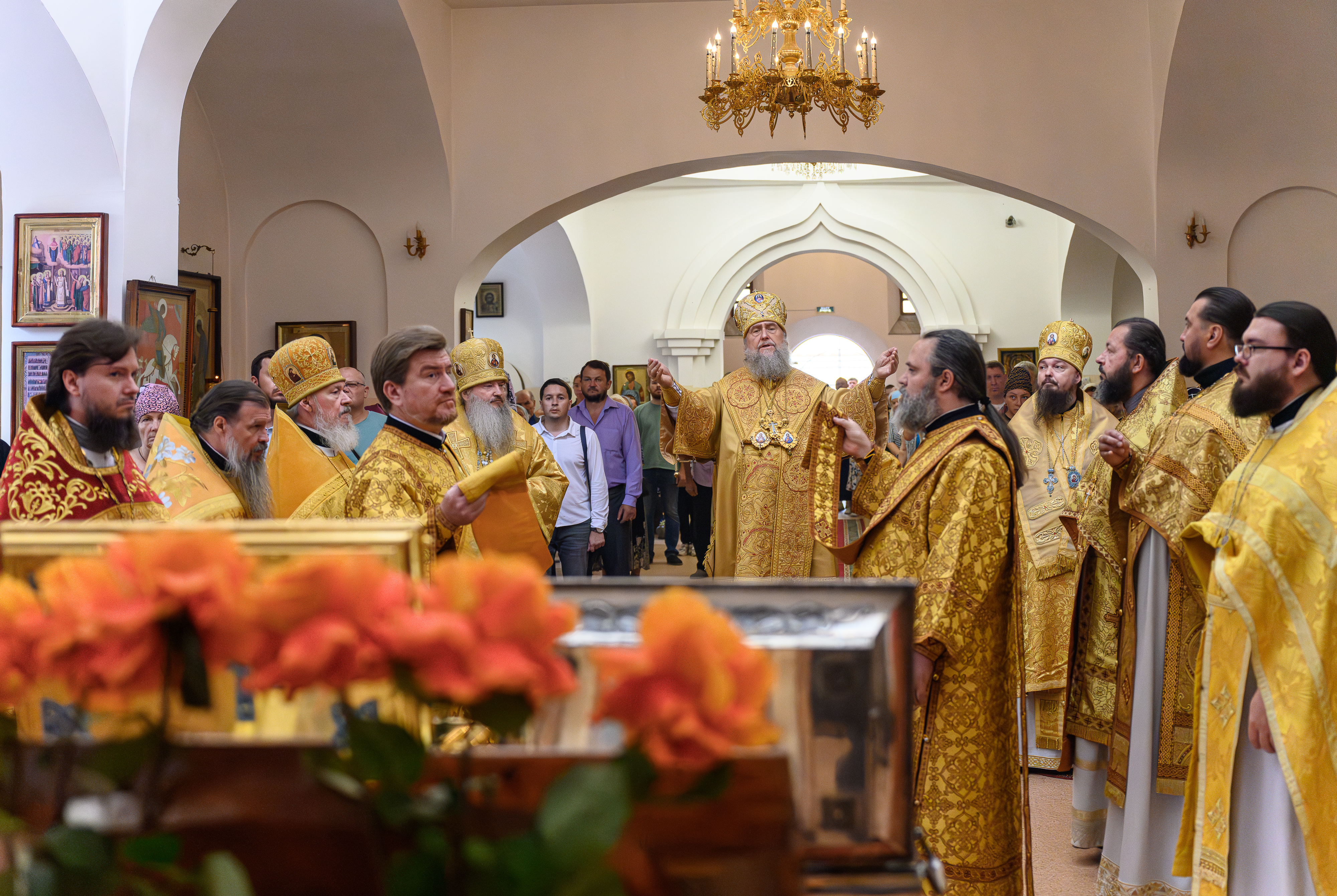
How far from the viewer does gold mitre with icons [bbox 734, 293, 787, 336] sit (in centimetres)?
540

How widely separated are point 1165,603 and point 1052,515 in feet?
5.46

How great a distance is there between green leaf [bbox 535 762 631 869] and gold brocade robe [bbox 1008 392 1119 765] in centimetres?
464

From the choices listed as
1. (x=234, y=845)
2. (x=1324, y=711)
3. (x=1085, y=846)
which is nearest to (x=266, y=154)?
(x=1085, y=846)

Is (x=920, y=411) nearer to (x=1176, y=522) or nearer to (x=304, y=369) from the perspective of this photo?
(x=1176, y=522)

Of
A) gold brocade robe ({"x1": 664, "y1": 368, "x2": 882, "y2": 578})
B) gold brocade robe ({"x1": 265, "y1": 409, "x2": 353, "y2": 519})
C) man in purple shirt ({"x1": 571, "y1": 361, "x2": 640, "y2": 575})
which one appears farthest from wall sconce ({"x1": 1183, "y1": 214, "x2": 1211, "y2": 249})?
gold brocade robe ({"x1": 265, "y1": 409, "x2": 353, "y2": 519})

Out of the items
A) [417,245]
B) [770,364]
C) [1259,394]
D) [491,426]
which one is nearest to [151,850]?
[1259,394]

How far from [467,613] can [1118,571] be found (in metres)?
3.62

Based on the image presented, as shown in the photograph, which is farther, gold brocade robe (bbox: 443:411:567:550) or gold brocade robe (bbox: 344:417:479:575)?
gold brocade robe (bbox: 443:411:567:550)

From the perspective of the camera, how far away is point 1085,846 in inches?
164

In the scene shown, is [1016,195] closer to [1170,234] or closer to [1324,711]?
[1170,234]

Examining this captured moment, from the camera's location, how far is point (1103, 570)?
13.2 ft

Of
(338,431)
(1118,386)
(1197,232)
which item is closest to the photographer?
(1118,386)

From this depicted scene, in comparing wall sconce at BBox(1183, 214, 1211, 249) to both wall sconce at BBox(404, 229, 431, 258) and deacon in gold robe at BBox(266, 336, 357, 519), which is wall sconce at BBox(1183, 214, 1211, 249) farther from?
deacon in gold robe at BBox(266, 336, 357, 519)

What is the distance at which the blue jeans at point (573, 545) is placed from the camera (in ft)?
22.9
